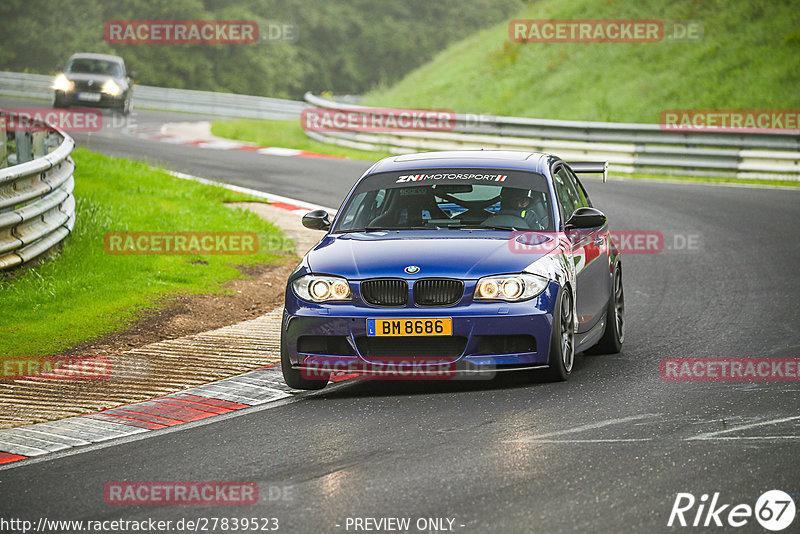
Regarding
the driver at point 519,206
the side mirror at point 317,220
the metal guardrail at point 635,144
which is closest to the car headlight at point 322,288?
the side mirror at point 317,220

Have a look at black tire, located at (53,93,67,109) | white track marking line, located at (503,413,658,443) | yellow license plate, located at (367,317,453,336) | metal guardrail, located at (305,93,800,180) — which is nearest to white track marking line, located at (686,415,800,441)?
white track marking line, located at (503,413,658,443)

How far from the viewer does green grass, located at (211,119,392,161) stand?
2892 centimetres

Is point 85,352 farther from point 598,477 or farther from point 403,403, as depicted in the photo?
point 598,477

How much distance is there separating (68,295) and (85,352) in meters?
1.96

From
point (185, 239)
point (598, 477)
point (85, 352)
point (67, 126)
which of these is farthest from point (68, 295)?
point (67, 126)

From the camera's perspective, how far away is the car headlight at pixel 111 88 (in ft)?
110

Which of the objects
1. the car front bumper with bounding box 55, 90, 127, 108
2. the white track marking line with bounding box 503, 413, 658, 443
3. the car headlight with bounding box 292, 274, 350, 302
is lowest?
the car front bumper with bounding box 55, 90, 127, 108

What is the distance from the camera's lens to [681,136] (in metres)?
24.5

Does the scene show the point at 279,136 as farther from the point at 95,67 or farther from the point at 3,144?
the point at 3,144

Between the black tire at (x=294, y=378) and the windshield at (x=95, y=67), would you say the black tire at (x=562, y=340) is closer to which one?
the black tire at (x=294, y=378)

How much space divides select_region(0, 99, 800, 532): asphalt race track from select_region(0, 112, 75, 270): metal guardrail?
14.8 feet

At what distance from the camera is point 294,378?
8336 mm

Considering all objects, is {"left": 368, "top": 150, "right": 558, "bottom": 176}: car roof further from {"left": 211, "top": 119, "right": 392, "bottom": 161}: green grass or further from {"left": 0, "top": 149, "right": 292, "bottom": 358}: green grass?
{"left": 211, "top": 119, "right": 392, "bottom": 161}: green grass

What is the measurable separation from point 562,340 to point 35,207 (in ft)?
19.8
